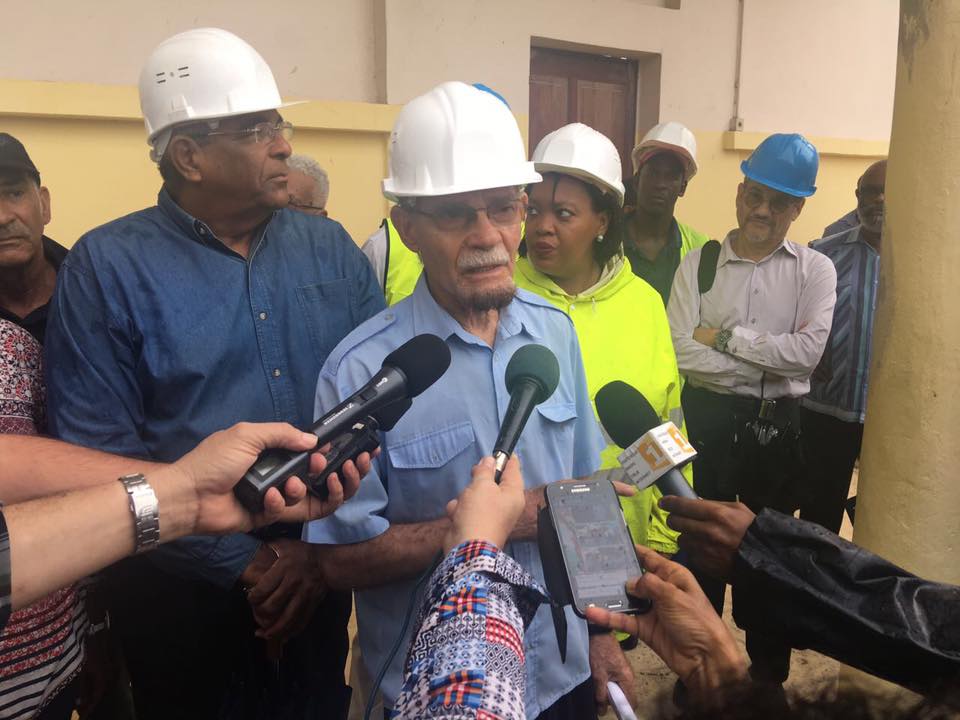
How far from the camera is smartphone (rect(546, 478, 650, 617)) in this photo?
1.35 meters

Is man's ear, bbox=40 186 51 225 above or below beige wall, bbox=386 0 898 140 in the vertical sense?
below

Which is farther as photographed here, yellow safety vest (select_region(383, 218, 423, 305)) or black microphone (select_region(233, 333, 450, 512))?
yellow safety vest (select_region(383, 218, 423, 305))

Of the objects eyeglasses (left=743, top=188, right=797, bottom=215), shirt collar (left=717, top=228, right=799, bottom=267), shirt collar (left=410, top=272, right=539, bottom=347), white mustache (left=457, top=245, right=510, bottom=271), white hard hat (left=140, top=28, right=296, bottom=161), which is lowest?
shirt collar (left=410, top=272, right=539, bottom=347)

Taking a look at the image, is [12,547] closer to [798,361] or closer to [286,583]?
[286,583]

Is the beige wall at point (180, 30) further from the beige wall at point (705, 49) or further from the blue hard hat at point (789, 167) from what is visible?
the blue hard hat at point (789, 167)

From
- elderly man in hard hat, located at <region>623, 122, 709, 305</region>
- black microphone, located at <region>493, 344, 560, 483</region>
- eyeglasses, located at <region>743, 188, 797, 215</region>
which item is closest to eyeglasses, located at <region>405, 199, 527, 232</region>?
black microphone, located at <region>493, 344, 560, 483</region>

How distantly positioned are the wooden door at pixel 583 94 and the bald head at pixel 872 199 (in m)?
2.49

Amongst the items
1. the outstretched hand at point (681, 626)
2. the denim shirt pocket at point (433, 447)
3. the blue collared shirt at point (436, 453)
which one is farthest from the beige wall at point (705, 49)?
the outstretched hand at point (681, 626)

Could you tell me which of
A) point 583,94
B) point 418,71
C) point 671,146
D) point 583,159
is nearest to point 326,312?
point 583,159

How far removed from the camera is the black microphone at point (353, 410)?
1.31 m

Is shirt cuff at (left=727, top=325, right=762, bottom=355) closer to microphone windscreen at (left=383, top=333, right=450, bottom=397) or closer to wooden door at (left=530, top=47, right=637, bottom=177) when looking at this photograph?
microphone windscreen at (left=383, top=333, right=450, bottom=397)

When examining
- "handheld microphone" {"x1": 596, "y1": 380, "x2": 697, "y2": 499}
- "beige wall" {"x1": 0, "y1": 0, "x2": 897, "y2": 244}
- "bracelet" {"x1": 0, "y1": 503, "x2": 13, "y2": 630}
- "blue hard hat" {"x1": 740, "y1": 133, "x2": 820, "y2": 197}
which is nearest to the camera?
"bracelet" {"x1": 0, "y1": 503, "x2": 13, "y2": 630}

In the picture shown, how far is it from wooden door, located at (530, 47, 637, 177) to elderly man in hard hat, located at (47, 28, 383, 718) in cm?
407

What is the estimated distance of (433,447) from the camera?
171cm
